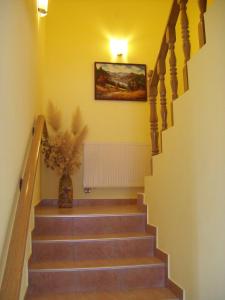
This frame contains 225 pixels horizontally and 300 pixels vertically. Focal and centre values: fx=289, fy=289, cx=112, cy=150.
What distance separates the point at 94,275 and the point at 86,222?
63cm

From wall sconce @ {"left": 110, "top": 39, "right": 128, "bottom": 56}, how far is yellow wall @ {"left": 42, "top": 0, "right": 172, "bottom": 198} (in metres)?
0.08

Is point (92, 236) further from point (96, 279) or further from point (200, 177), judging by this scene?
point (200, 177)

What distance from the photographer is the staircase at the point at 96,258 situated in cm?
233

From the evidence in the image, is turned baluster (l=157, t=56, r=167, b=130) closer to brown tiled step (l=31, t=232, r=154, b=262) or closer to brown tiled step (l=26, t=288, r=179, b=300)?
brown tiled step (l=31, t=232, r=154, b=262)

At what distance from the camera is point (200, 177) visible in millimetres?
2016

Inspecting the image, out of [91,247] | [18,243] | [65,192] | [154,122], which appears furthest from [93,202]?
[18,243]

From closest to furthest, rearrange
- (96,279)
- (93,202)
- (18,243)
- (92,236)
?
(18,243)
(96,279)
(92,236)
(93,202)

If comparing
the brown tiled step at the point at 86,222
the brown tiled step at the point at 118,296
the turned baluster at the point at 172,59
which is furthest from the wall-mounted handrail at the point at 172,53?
the brown tiled step at the point at 118,296

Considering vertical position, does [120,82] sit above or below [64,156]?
above

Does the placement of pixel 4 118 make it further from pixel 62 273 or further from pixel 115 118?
pixel 115 118

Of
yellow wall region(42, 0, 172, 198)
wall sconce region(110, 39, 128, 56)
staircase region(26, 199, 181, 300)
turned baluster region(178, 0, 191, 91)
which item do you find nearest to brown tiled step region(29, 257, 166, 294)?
staircase region(26, 199, 181, 300)

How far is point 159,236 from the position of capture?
8.87ft

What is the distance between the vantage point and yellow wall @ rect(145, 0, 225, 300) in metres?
1.82

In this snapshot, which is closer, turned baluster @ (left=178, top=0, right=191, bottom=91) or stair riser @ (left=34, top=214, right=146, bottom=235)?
turned baluster @ (left=178, top=0, right=191, bottom=91)
